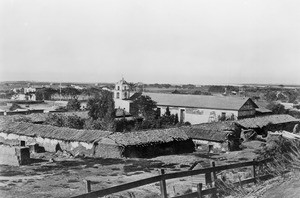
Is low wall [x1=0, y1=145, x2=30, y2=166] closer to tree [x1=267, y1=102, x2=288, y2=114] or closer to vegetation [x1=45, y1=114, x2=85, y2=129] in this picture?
vegetation [x1=45, y1=114, x2=85, y2=129]

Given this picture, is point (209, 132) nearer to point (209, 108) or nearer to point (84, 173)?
point (84, 173)

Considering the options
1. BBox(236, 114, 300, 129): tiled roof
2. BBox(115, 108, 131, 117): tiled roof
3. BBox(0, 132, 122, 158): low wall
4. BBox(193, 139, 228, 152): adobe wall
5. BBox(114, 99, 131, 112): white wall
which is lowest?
BBox(193, 139, 228, 152): adobe wall

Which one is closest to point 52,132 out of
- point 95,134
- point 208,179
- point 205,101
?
point 95,134

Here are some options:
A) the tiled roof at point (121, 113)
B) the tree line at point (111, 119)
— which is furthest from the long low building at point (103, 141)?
the tiled roof at point (121, 113)

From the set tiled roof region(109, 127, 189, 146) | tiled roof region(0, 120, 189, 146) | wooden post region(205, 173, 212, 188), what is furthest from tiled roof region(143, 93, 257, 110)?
wooden post region(205, 173, 212, 188)

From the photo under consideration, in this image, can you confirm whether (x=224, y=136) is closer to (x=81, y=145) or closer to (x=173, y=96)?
(x=81, y=145)

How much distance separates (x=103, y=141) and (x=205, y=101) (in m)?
26.9

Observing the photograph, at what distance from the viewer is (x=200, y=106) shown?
51.6m

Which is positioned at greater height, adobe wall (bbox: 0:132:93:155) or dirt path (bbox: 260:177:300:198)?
dirt path (bbox: 260:177:300:198)

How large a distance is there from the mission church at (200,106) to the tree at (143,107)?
816 millimetres

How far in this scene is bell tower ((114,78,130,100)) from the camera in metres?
53.7

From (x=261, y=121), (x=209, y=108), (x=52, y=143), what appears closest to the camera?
(x=52, y=143)

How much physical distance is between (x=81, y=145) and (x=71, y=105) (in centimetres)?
3175

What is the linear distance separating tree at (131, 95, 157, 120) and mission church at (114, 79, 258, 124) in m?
0.82
